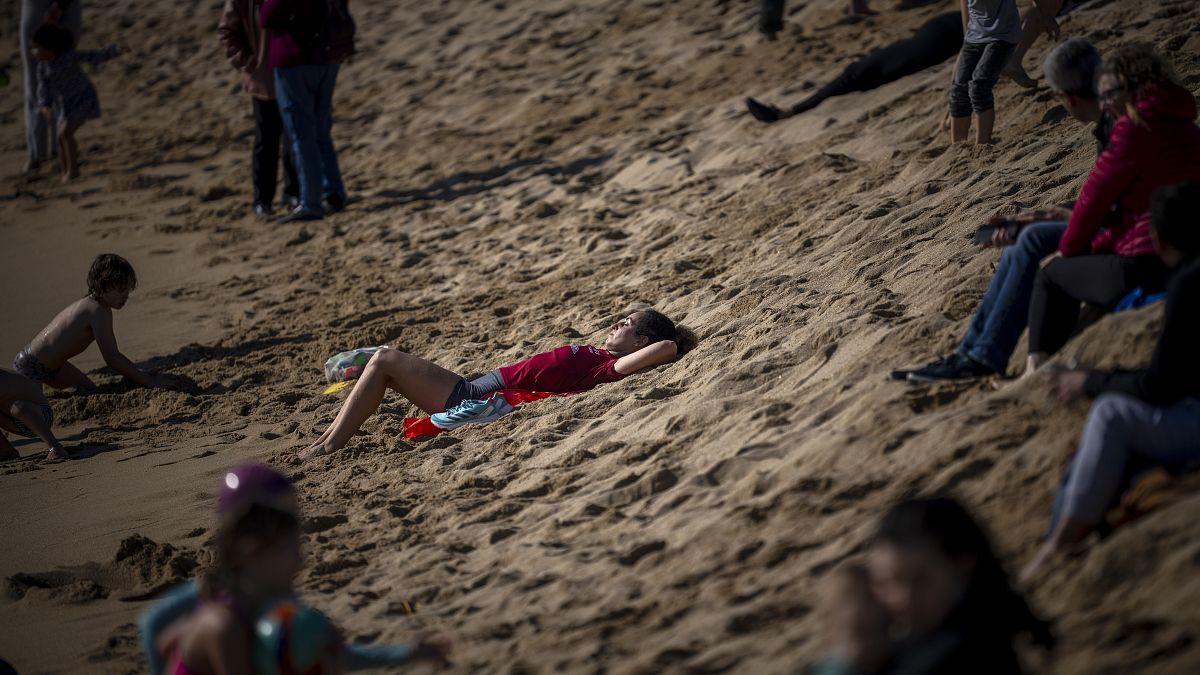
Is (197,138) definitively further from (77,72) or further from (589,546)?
(589,546)

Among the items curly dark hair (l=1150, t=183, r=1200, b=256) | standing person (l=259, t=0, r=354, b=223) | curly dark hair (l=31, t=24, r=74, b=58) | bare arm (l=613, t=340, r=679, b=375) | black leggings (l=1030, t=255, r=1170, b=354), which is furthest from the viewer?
curly dark hair (l=31, t=24, r=74, b=58)

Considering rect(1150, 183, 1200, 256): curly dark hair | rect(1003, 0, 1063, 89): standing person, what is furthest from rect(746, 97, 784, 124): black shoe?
rect(1150, 183, 1200, 256): curly dark hair

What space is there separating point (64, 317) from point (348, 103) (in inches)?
256

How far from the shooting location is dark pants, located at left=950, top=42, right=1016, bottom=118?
565 centimetres

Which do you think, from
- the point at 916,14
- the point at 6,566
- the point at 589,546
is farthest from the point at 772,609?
the point at 916,14

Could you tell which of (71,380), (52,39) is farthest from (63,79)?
(71,380)

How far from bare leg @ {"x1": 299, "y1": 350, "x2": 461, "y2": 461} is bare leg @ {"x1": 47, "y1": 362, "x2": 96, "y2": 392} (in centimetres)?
194

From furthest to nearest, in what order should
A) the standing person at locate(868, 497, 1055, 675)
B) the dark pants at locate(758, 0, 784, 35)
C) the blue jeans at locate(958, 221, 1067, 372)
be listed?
the dark pants at locate(758, 0, 784, 35)
the blue jeans at locate(958, 221, 1067, 372)
the standing person at locate(868, 497, 1055, 675)

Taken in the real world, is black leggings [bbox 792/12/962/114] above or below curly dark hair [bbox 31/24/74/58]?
below

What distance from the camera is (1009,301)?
3.73 m

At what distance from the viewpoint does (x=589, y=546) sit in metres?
3.57

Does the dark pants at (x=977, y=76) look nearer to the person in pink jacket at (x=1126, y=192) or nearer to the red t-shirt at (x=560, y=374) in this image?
the person in pink jacket at (x=1126, y=192)

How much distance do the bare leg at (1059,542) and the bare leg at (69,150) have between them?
393 inches

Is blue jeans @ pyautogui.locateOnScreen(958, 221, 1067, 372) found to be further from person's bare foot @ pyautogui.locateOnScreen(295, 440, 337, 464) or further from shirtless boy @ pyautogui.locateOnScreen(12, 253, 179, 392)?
shirtless boy @ pyautogui.locateOnScreen(12, 253, 179, 392)
